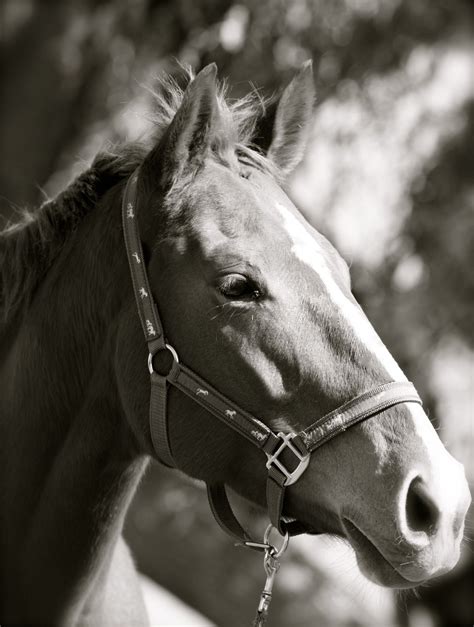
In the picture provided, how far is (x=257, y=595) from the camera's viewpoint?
39.0 ft

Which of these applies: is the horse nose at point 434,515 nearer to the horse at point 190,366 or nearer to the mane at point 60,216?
the horse at point 190,366

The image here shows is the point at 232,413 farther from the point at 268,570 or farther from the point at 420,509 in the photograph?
the point at 420,509

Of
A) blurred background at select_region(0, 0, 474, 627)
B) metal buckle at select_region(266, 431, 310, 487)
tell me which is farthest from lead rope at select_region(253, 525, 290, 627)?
blurred background at select_region(0, 0, 474, 627)

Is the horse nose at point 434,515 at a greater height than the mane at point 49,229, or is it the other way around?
the mane at point 49,229

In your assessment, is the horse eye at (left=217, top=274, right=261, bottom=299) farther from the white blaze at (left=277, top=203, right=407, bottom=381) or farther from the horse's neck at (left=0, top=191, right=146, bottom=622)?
the horse's neck at (left=0, top=191, right=146, bottom=622)

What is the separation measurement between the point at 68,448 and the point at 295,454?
942 millimetres

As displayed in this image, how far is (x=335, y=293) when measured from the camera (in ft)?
8.22

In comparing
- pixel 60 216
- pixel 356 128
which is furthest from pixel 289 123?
pixel 356 128

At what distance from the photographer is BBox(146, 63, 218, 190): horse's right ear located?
2.66 metres

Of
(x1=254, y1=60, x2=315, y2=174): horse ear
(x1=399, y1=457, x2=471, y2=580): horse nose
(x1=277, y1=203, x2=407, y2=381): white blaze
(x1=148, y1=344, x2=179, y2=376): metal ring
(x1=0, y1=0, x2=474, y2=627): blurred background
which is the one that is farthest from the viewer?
(x1=0, y1=0, x2=474, y2=627): blurred background

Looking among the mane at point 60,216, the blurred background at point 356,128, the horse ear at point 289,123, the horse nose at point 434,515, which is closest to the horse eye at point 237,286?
the mane at point 60,216

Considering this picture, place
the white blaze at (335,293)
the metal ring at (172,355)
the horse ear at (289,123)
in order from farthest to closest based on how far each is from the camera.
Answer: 1. the horse ear at (289,123)
2. the metal ring at (172,355)
3. the white blaze at (335,293)

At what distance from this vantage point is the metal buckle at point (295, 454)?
A: 2.41m

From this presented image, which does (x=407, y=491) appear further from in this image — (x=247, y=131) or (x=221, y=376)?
(x=247, y=131)
